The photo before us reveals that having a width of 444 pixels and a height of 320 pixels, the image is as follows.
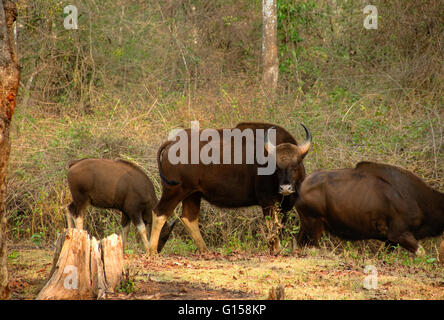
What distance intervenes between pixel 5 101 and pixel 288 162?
465cm

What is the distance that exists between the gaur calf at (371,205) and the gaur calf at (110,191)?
243 centimetres

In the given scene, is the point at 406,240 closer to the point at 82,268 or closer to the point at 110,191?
the point at 110,191

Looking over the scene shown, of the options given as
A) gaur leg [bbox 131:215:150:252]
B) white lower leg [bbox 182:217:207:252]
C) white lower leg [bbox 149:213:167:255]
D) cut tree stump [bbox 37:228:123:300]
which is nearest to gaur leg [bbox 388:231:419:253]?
white lower leg [bbox 182:217:207:252]

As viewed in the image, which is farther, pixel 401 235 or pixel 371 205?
pixel 371 205

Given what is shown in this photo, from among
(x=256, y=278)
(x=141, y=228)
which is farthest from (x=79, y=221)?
(x=256, y=278)

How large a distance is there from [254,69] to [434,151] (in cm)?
886

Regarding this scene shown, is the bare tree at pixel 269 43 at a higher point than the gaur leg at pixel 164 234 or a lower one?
higher

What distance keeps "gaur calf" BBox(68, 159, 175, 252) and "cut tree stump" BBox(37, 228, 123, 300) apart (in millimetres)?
3995

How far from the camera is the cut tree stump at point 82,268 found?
5980 millimetres

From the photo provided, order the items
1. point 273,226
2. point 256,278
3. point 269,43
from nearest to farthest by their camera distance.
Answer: point 256,278
point 273,226
point 269,43

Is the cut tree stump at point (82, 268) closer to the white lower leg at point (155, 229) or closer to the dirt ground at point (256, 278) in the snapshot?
the dirt ground at point (256, 278)

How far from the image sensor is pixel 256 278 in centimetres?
746


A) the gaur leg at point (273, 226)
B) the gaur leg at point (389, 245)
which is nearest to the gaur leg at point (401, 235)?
the gaur leg at point (389, 245)
